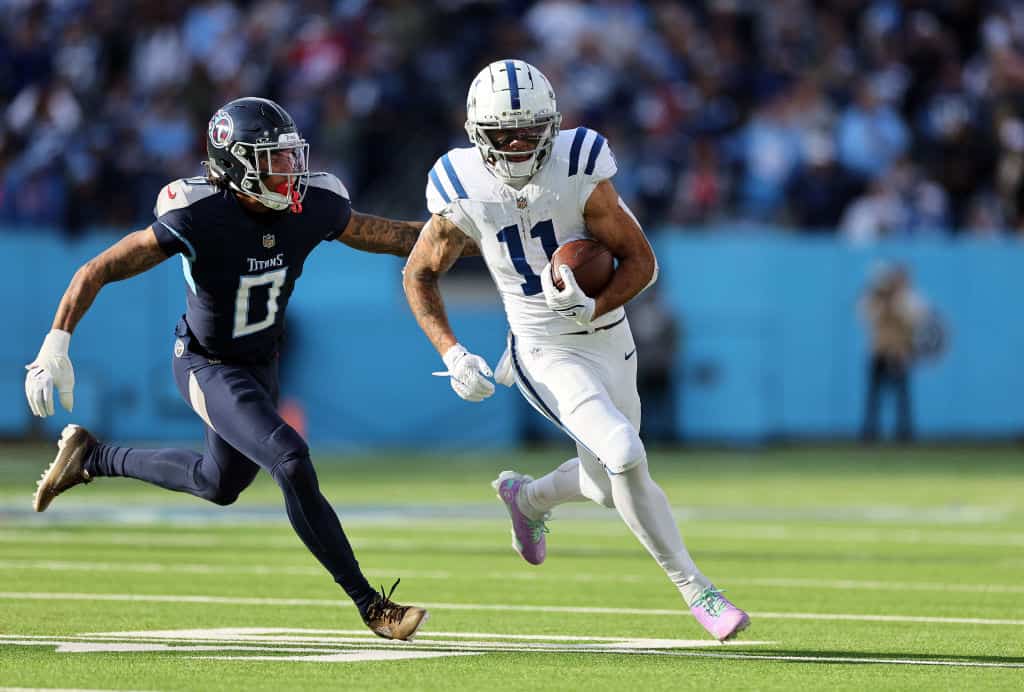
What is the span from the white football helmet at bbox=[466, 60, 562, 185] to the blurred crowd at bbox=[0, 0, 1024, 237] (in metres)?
10.5

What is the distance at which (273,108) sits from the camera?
21.8ft

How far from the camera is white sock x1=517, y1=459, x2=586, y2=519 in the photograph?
6.93 m

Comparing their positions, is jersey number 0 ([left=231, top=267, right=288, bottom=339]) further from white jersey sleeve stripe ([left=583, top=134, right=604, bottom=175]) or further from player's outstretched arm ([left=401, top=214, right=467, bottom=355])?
white jersey sleeve stripe ([left=583, top=134, right=604, bottom=175])

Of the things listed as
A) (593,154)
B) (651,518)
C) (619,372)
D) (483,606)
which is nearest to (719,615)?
(651,518)

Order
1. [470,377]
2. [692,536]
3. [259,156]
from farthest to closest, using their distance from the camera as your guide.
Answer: [692,536] → [259,156] → [470,377]

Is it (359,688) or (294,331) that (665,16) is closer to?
(294,331)

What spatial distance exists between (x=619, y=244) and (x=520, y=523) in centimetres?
125

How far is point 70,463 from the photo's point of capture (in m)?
7.38

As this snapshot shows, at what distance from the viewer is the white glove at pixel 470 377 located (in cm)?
630

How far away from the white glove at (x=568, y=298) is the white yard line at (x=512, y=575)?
2.18 metres

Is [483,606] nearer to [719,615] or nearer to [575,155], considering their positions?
[719,615]

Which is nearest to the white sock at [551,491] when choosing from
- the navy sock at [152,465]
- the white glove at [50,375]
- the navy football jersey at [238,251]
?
the navy football jersey at [238,251]

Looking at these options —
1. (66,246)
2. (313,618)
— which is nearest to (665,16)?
(66,246)

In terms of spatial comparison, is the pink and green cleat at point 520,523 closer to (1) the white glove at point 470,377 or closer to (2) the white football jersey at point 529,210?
(2) the white football jersey at point 529,210
